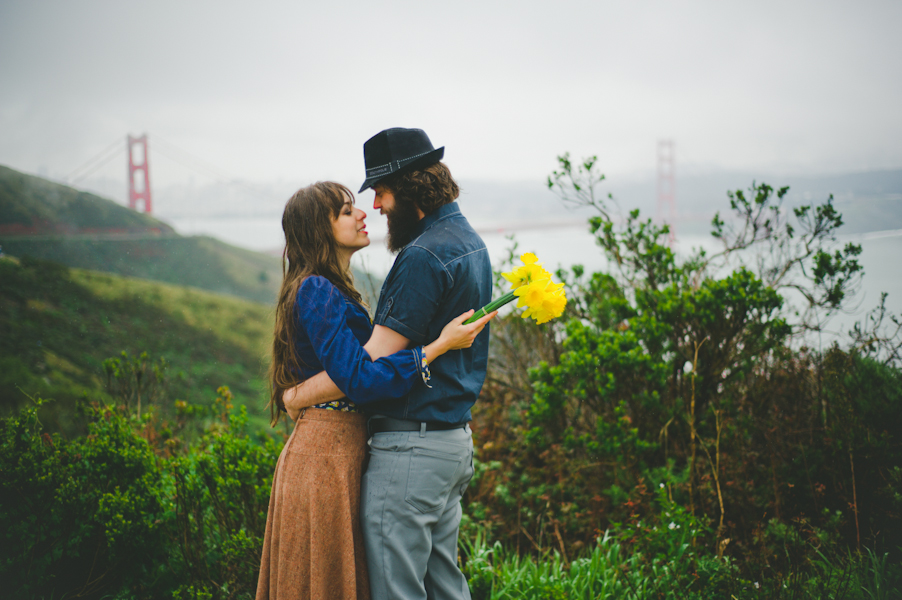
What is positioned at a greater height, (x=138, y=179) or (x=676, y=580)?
(x=138, y=179)

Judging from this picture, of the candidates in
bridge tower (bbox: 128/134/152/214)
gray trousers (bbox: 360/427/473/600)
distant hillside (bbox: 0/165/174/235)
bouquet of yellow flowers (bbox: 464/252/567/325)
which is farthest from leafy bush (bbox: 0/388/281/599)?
bridge tower (bbox: 128/134/152/214)

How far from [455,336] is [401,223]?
18.5 inches

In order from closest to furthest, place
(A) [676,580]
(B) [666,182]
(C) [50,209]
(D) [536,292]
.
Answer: (D) [536,292]
(A) [676,580]
(C) [50,209]
(B) [666,182]

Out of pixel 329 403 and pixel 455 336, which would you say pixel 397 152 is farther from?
pixel 329 403

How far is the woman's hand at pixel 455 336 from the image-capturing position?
1461mm

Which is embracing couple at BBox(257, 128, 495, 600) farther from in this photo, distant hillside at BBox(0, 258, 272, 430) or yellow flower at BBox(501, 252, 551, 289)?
distant hillside at BBox(0, 258, 272, 430)

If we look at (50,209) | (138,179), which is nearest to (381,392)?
(50,209)

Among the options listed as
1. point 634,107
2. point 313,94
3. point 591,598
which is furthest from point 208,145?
point 591,598

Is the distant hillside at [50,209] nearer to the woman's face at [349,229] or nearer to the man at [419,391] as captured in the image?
the woman's face at [349,229]

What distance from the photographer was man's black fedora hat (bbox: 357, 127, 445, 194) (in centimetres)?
163

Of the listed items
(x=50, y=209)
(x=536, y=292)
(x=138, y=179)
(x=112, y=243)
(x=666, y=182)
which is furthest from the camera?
(x=138, y=179)

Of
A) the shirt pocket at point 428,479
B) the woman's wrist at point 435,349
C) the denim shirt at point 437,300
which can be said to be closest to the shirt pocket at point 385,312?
the denim shirt at point 437,300

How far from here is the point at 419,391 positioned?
1527 mm

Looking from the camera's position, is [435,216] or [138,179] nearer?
[435,216]
